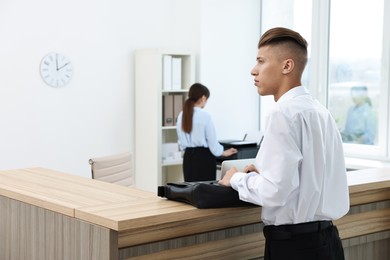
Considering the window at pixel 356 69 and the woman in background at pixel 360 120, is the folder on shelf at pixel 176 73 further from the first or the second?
the woman in background at pixel 360 120

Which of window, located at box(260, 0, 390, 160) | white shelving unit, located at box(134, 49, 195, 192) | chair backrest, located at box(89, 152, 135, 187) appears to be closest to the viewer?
chair backrest, located at box(89, 152, 135, 187)

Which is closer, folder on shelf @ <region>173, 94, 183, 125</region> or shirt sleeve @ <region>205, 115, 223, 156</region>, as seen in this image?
shirt sleeve @ <region>205, 115, 223, 156</region>

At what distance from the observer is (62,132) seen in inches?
267

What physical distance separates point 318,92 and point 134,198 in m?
4.58

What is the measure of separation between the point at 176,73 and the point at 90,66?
94cm

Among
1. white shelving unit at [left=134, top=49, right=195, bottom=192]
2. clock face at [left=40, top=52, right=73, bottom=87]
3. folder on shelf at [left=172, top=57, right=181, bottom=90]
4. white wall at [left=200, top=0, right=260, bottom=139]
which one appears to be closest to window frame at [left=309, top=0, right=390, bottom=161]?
white wall at [left=200, top=0, right=260, bottom=139]

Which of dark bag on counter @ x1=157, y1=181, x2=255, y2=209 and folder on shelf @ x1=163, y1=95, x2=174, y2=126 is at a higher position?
folder on shelf @ x1=163, y1=95, x2=174, y2=126

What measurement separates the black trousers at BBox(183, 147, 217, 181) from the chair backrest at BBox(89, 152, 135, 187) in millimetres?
1587

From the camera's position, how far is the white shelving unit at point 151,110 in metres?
7.09

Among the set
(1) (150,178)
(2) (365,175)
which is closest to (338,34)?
(1) (150,178)

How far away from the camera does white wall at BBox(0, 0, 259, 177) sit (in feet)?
21.1

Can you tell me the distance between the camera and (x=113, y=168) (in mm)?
4750

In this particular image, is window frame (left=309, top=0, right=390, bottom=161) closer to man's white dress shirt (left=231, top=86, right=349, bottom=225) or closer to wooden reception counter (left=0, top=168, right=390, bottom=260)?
wooden reception counter (left=0, top=168, right=390, bottom=260)

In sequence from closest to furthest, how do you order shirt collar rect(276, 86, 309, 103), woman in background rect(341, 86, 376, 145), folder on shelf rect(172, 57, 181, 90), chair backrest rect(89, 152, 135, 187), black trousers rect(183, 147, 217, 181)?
shirt collar rect(276, 86, 309, 103) → chair backrest rect(89, 152, 135, 187) → black trousers rect(183, 147, 217, 181) → woman in background rect(341, 86, 376, 145) → folder on shelf rect(172, 57, 181, 90)
